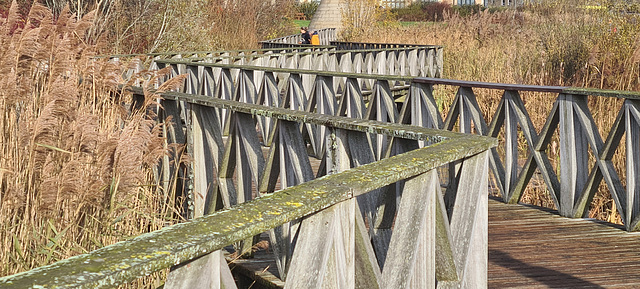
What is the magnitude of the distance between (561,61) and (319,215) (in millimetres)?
9857

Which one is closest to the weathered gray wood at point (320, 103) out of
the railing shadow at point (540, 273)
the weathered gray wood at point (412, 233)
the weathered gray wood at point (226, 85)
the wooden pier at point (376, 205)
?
the wooden pier at point (376, 205)

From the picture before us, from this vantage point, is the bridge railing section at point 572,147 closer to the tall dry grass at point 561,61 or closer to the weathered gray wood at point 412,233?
the tall dry grass at point 561,61

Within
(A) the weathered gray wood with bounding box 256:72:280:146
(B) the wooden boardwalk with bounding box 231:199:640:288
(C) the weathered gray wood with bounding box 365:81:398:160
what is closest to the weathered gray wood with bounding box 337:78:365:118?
(C) the weathered gray wood with bounding box 365:81:398:160

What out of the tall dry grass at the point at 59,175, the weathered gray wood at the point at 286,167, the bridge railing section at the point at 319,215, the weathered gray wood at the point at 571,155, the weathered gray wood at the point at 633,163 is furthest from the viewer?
the weathered gray wood at the point at 571,155

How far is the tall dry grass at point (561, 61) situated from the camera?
6.88m

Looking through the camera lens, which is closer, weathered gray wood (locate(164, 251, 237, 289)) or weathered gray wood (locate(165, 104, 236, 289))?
weathered gray wood (locate(164, 251, 237, 289))

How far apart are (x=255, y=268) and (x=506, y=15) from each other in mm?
18558

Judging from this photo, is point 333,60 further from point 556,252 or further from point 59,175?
point 59,175

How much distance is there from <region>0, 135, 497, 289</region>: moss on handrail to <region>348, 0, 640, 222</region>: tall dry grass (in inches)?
153

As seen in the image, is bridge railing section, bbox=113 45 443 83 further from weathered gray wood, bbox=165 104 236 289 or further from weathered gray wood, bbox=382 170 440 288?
weathered gray wood, bbox=382 170 440 288

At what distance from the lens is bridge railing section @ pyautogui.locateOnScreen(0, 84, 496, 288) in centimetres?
142

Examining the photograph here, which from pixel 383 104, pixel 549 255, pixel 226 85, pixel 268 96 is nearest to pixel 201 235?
pixel 549 255

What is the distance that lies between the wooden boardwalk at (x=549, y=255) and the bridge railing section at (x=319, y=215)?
52cm

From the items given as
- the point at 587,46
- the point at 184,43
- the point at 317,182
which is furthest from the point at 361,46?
the point at 317,182
